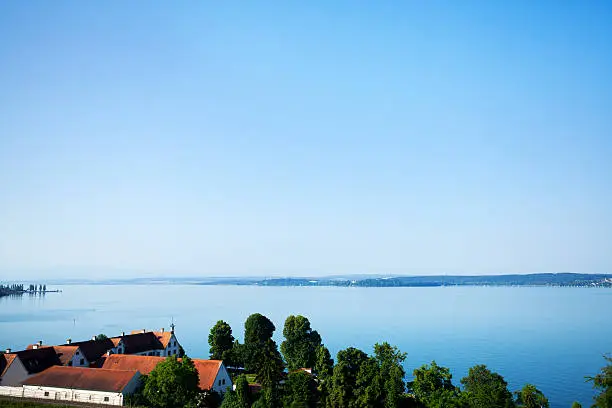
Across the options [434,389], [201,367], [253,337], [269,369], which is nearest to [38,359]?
[201,367]

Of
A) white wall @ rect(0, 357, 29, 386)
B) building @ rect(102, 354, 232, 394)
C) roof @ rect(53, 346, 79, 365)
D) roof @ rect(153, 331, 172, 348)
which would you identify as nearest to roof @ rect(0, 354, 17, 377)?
white wall @ rect(0, 357, 29, 386)

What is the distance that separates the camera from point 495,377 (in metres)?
39.8

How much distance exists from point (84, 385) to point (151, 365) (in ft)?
17.9

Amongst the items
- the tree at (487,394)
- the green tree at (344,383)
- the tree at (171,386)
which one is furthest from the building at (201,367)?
the tree at (487,394)

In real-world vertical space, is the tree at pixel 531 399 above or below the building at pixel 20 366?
below

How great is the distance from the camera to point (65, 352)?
45594mm

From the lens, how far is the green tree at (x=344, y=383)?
34406 millimetres

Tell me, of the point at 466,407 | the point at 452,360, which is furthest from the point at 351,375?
the point at 452,360

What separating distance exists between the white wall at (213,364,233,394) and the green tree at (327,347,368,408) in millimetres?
9374

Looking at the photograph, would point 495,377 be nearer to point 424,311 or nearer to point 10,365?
point 10,365

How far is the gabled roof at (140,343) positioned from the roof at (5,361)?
11.3 metres

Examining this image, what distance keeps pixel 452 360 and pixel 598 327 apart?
57.8 m

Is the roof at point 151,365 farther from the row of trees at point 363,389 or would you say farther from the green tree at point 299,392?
the green tree at point 299,392

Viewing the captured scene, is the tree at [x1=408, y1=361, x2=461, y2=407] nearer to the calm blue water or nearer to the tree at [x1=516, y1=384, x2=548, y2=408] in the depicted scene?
the tree at [x1=516, y1=384, x2=548, y2=408]
